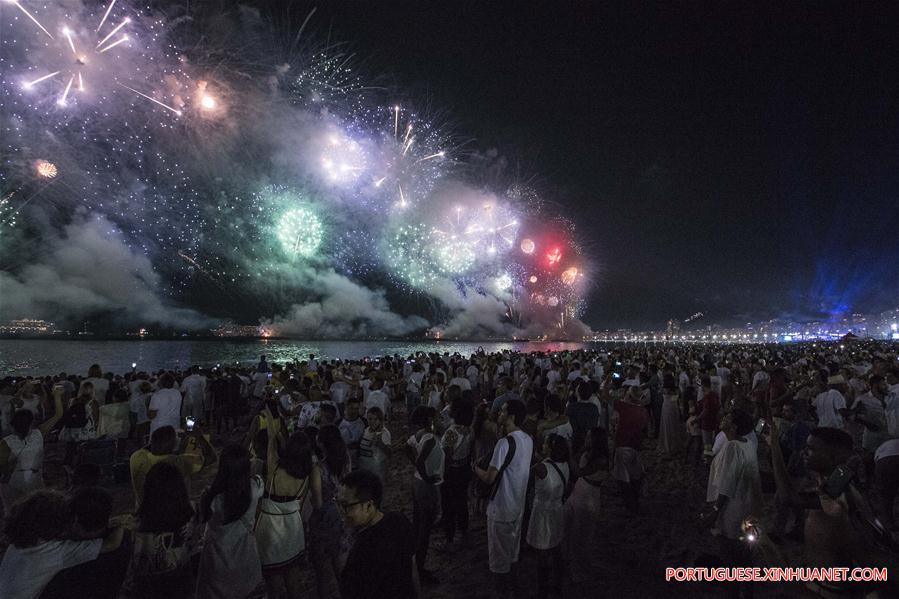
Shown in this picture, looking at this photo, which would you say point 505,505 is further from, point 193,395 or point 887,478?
point 193,395

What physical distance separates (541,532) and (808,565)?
206 cm

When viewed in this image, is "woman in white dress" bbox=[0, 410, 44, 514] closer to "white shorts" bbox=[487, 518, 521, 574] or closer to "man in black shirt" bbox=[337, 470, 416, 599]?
"man in black shirt" bbox=[337, 470, 416, 599]

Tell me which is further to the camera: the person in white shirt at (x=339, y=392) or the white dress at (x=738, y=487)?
the person in white shirt at (x=339, y=392)

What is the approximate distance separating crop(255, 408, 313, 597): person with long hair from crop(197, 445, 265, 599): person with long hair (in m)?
0.12

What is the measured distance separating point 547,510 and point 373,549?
2228 mm

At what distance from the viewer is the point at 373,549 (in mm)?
2283

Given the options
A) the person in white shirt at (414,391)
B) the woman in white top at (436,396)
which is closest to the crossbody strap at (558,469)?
the woman in white top at (436,396)

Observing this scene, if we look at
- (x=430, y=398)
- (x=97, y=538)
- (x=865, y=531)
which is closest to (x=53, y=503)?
(x=97, y=538)

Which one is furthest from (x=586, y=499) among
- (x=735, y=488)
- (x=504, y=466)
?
(x=735, y=488)

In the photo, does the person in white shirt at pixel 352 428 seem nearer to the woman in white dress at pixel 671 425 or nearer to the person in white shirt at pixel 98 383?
the woman in white dress at pixel 671 425

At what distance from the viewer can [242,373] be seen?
682 inches

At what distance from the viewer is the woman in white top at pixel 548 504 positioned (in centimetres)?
396

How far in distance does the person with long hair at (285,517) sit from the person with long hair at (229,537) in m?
0.12

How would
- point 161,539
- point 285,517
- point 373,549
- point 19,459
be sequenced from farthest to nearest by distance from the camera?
point 19,459, point 285,517, point 161,539, point 373,549
